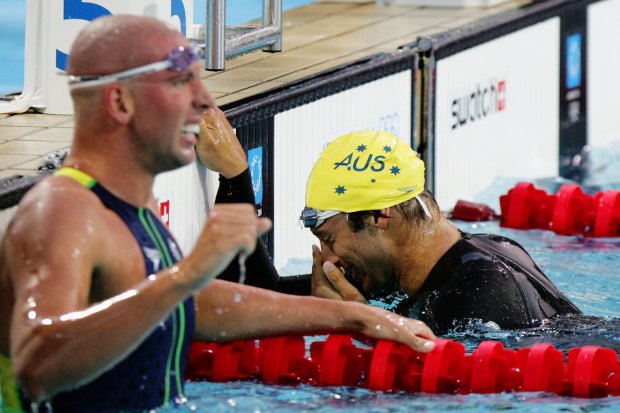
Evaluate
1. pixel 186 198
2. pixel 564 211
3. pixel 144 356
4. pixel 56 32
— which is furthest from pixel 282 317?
pixel 564 211

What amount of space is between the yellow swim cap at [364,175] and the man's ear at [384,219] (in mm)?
12

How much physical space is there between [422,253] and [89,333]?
1.71 meters

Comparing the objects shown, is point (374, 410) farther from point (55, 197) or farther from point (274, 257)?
point (274, 257)

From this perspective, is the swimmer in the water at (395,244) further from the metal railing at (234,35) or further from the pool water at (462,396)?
the metal railing at (234,35)

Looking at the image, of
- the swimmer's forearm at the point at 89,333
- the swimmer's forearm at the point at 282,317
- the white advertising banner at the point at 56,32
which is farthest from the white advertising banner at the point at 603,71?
the swimmer's forearm at the point at 89,333

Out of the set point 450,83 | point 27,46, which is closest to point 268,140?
point 27,46

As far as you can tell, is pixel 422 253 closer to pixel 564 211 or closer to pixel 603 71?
pixel 564 211

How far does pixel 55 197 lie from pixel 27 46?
2.58 metres

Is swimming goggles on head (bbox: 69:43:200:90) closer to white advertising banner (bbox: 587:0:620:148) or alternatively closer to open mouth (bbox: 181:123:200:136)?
open mouth (bbox: 181:123:200:136)

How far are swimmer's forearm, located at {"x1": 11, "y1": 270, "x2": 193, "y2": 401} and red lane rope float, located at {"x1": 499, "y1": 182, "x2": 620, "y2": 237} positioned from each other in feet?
Answer: 12.9

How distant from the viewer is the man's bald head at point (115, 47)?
2.40 m

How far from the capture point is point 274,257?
5.05 m

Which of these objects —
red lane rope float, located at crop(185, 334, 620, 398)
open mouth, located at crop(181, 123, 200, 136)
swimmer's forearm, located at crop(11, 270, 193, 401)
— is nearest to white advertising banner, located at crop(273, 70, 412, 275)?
red lane rope float, located at crop(185, 334, 620, 398)

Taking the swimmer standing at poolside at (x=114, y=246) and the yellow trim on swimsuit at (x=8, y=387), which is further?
the yellow trim on swimsuit at (x=8, y=387)
